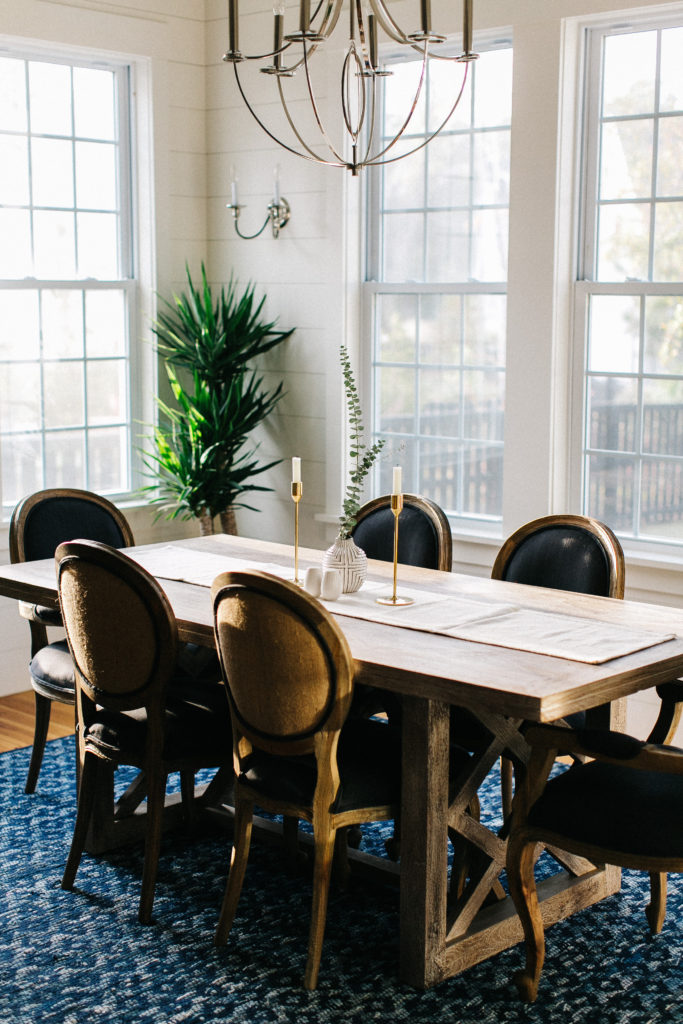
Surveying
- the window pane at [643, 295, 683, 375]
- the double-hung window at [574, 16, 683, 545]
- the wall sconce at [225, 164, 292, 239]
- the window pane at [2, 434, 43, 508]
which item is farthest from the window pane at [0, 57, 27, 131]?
the window pane at [643, 295, 683, 375]

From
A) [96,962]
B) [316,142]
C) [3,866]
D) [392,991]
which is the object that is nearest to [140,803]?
[3,866]

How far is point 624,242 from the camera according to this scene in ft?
14.6

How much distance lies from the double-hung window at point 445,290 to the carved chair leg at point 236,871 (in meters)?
2.22

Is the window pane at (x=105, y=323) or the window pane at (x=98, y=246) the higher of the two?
the window pane at (x=98, y=246)

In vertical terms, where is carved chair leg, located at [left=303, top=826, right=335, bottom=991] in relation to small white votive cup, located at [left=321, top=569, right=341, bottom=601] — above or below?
below

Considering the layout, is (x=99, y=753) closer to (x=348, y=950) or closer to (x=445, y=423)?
(x=348, y=950)

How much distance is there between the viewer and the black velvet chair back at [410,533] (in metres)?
4.01

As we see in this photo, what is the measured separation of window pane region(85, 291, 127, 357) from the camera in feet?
18.2

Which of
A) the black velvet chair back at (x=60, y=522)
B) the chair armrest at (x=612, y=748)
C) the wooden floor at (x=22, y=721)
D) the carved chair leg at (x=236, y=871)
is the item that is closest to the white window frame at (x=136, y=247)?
the wooden floor at (x=22, y=721)

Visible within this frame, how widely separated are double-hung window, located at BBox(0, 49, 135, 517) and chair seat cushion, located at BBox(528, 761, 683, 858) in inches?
122

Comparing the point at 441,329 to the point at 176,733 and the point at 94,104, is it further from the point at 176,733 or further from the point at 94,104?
the point at 176,733

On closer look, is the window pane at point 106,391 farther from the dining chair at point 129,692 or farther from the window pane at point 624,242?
the dining chair at point 129,692

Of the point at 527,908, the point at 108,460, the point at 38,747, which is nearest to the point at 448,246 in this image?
the point at 108,460

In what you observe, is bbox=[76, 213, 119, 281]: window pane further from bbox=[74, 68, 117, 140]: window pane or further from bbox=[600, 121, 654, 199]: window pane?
bbox=[600, 121, 654, 199]: window pane
